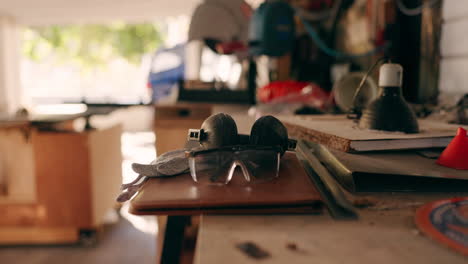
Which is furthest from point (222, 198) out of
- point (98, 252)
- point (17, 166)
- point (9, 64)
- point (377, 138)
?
point (9, 64)

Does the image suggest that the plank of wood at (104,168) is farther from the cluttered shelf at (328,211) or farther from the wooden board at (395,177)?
the wooden board at (395,177)

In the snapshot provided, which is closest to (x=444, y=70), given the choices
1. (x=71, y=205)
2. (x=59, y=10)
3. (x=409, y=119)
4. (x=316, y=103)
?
(x=316, y=103)

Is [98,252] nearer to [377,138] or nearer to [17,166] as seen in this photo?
[17,166]

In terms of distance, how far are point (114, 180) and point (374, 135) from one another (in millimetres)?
2375

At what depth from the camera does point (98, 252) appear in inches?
87.1

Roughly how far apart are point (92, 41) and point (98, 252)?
8640 millimetres

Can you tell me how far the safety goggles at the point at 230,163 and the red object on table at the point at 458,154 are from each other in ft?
0.95

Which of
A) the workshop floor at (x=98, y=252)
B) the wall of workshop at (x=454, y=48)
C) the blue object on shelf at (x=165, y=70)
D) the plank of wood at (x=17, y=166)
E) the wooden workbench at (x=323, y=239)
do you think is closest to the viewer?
the wooden workbench at (x=323, y=239)

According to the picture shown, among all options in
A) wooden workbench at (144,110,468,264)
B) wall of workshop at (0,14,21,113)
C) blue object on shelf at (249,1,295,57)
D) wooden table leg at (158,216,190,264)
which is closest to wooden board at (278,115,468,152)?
wooden workbench at (144,110,468,264)

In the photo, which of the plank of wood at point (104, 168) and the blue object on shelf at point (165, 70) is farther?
the blue object on shelf at point (165, 70)

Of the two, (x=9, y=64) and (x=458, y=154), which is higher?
(x=9, y=64)

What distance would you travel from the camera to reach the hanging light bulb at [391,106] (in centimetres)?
70

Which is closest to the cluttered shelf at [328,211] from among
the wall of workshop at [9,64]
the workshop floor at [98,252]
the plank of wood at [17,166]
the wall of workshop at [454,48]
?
the wall of workshop at [454,48]

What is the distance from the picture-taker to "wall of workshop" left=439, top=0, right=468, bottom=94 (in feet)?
4.07
